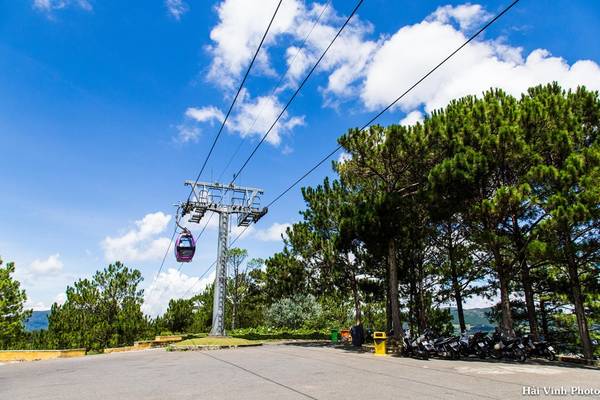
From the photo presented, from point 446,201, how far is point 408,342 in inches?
234

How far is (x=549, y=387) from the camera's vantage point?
298 inches

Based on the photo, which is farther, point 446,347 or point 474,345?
point 474,345

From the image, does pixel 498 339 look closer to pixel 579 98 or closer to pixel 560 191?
pixel 560 191

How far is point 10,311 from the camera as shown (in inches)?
1304

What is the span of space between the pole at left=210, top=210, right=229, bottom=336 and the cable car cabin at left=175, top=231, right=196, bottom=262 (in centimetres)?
354

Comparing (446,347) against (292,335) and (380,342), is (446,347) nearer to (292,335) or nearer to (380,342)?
(380,342)

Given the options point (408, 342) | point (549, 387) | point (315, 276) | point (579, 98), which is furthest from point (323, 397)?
point (315, 276)

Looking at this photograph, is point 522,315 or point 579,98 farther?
point 522,315

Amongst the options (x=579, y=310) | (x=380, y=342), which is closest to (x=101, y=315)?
(x=380, y=342)

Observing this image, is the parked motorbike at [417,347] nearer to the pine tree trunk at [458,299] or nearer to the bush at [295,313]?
the pine tree trunk at [458,299]

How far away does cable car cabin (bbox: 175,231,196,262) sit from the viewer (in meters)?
23.4

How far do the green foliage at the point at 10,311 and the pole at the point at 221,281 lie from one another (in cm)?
1974

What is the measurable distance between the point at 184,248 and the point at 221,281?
4.33 meters

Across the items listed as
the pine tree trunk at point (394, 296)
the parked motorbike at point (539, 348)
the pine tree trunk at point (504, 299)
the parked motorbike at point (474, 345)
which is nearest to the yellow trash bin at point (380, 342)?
the pine tree trunk at point (394, 296)
